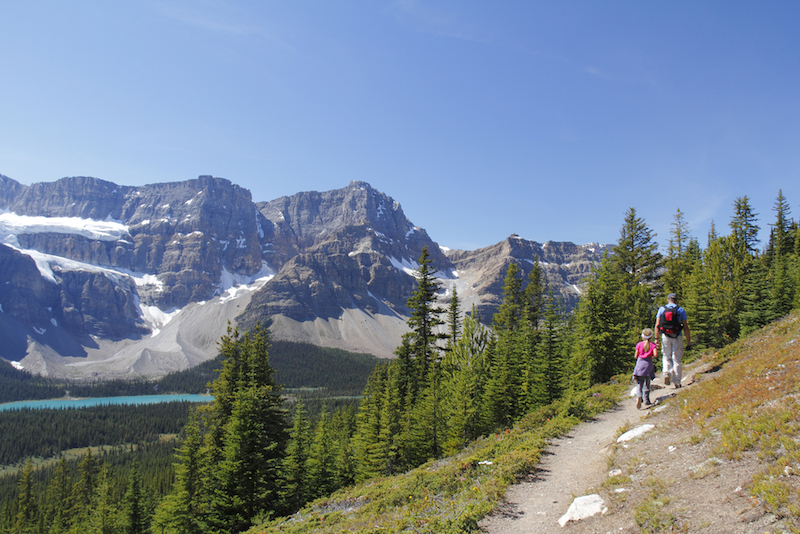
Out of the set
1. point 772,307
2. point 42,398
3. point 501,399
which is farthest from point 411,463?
point 42,398

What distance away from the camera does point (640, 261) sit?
113 feet

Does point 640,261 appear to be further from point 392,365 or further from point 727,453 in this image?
point 727,453

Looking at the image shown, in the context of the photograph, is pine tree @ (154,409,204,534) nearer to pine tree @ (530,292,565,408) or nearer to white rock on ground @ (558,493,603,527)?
pine tree @ (530,292,565,408)

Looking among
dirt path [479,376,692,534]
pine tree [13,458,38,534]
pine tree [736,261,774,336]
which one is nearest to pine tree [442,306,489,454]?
dirt path [479,376,692,534]

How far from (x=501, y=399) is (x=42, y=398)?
26300 centimetres

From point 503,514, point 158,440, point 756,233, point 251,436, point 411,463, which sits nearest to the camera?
point 503,514

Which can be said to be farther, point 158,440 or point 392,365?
point 158,440

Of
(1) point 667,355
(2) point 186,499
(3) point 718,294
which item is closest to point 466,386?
(1) point 667,355

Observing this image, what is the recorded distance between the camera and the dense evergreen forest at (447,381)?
2331 centimetres

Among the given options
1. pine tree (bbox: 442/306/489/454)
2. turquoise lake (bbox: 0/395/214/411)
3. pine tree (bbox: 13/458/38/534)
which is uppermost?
pine tree (bbox: 442/306/489/454)

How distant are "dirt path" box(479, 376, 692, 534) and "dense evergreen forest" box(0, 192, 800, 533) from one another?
35.5ft

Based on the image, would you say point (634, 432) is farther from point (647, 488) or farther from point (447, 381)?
point (447, 381)

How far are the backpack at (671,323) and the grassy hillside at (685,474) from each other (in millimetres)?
1739

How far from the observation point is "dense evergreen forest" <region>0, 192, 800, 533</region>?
76.5ft
